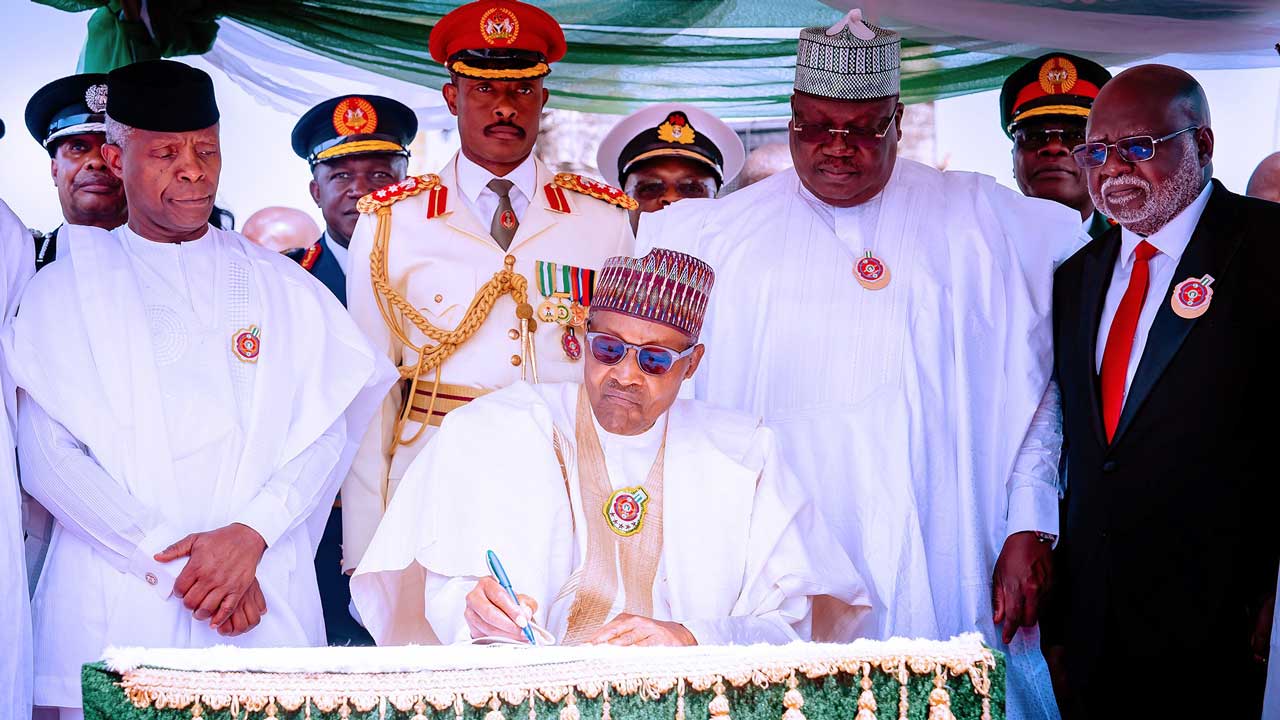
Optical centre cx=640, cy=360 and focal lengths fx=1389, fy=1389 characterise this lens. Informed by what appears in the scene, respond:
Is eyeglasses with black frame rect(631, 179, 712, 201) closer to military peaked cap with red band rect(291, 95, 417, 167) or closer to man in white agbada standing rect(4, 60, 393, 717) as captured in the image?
military peaked cap with red band rect(291, 95, 417, 167)

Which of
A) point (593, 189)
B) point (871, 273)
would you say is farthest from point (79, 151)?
point (871, 273)

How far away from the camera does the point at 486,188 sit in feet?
15.7

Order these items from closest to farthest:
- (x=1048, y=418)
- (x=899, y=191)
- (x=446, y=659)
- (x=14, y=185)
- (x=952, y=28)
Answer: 1. (x=446, y=659)
2. (x=1048, y=418)
3. (x=899, y=191)
4. (x=952, y=28)
5. (x=14, y=185)

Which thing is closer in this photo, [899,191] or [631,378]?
[631,378]

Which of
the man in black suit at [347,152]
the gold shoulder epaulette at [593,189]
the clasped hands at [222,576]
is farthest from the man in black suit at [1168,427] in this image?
the man in black suit at [347,152]

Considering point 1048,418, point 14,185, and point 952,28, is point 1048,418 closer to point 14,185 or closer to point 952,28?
point 952,28

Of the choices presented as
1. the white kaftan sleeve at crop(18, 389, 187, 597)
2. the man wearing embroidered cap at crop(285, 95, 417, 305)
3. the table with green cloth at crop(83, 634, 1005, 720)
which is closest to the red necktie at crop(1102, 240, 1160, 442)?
the table with green cloth at crop(83, 634, 1005, 720)

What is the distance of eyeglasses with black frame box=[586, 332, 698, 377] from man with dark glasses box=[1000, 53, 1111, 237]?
246 cm

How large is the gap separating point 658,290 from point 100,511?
62.6 inches

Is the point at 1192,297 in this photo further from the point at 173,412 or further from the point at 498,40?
the point at 173,412

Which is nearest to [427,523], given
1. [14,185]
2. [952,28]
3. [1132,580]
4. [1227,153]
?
[1132,580]

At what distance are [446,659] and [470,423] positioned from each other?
131 centimetres

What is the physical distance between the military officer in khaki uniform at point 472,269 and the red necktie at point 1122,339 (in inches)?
66.5

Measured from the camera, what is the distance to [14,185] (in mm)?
6105
